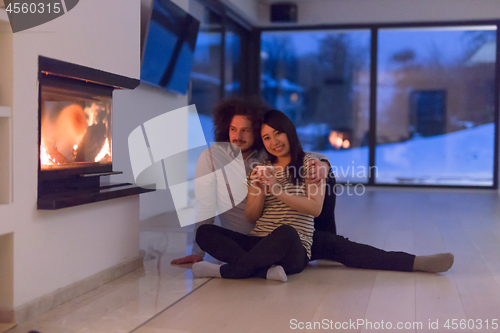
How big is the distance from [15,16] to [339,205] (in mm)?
3991

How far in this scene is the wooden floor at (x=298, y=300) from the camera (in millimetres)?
1769

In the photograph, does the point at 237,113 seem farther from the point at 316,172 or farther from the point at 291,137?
the point at 316,172

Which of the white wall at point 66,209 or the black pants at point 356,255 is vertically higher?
the white wall at point 66,209

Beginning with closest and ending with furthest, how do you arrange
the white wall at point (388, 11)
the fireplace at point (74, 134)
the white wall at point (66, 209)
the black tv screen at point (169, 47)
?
the white wall at point (66, 209), the fireplace at point (74, 134), the black tv screen at point (169, 47), the white wall at point (388, 11)

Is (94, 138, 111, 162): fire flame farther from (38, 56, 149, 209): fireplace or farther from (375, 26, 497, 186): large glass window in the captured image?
(375, 26, 497, 186): large glass window

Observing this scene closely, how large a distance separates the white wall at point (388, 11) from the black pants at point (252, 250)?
530 centimetres

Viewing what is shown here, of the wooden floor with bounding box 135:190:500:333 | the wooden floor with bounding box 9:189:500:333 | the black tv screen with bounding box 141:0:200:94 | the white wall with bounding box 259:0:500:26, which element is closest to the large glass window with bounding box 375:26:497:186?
the white wall with bounding box 259:0:500:26

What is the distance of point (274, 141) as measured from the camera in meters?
2.36

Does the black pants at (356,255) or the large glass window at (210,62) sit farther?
the large glass window at (210,62)

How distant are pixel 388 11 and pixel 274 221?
5328 millimetres

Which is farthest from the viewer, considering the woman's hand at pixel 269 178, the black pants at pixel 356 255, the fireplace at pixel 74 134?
the black pants at pixel 356 255

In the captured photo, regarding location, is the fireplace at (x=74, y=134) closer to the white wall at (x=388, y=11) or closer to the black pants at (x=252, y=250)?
the black pants at (x=252, y=250)

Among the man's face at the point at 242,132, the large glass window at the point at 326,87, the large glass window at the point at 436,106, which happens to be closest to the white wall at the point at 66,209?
the man's face at the point at 242,132

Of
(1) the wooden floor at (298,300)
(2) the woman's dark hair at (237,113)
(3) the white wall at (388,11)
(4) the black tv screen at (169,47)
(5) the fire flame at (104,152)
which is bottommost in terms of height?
(1) the wooden floor at (298,300)
